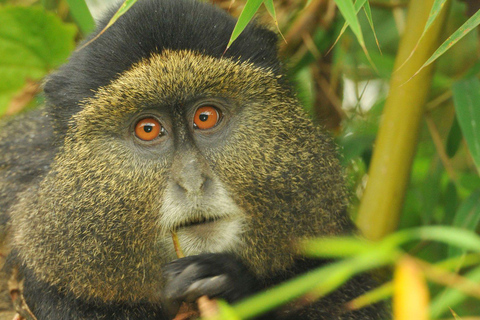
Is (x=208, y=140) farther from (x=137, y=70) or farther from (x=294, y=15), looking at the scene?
(x=294, y=15)

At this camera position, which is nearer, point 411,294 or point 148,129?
point 411,294

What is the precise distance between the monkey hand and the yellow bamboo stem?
0.97 meters

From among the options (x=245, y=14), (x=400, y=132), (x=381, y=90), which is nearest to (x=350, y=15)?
(x=245, y=14)

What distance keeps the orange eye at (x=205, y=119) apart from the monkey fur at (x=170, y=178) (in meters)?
0.02

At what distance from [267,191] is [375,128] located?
170 centimetres

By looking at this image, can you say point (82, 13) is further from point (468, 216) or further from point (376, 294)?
point (376, 294)

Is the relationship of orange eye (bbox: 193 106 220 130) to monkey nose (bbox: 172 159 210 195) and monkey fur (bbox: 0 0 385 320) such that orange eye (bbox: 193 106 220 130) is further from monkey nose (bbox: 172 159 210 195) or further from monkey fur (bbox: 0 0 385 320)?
monkey nose (bbox: 172 159 210 195)

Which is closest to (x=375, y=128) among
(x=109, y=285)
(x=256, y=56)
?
(x=256, y=56)

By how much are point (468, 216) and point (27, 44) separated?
2.61 m

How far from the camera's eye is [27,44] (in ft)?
11.9

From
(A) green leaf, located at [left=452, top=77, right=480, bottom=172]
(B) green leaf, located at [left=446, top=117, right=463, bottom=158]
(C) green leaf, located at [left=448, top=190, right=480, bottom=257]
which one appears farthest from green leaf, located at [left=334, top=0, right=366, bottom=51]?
(B) green leaf, located at [left=446, top=117, right=463, bottom=158]

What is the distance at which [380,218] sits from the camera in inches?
117

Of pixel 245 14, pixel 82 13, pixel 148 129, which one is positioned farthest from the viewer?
pixel 82 13

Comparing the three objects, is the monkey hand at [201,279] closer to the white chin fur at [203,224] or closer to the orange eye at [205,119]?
the white chin fur at [203,224]
